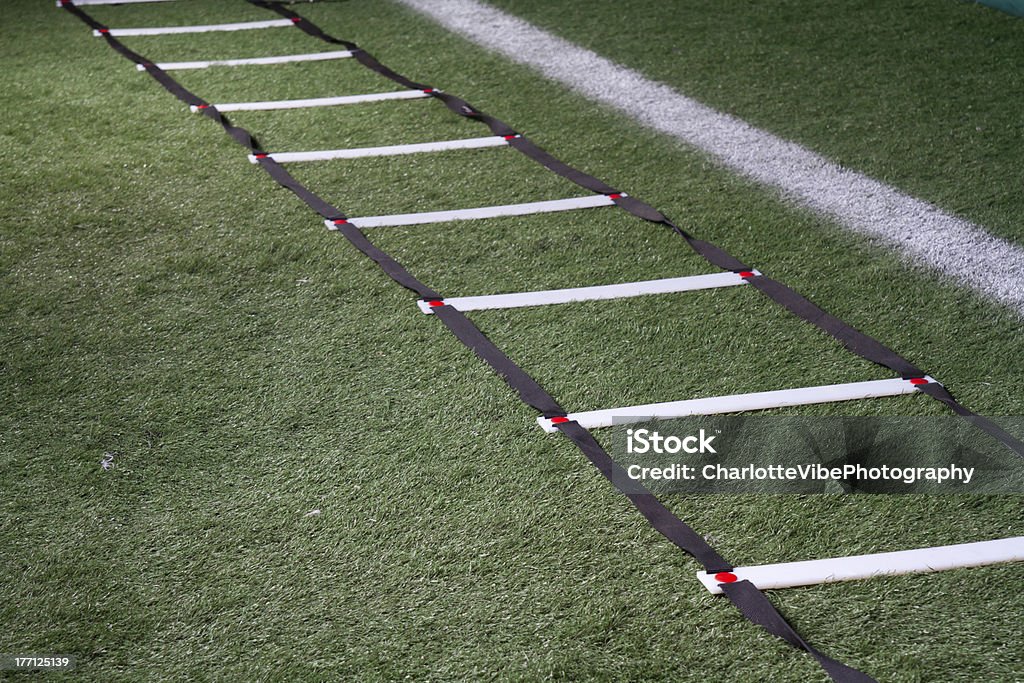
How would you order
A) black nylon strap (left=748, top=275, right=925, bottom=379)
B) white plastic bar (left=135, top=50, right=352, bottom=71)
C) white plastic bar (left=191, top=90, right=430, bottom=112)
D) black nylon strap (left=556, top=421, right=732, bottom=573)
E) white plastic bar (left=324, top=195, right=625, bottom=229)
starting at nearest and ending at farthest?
black nylon strap (left=556, top=421, right=732, bottom=573), black nylon strap (left=748, top=275, right=925, bottom=379), white plastic bar (left=324, top=195, right=625, bottom=229), white plastic bar (left=191, top=90, right=430, bottom=112), white plastic bar (left=135, top=50, right=352, bottom=71)

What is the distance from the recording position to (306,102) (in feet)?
13.5

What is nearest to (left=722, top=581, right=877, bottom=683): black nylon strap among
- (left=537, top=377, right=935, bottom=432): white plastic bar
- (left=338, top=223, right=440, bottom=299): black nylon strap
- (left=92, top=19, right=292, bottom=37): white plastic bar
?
(left=537, top=377, right=935, bottom=432): white plastic bar

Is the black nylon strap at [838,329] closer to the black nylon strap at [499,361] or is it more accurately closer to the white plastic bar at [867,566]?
the white plastic bar at [867,566]

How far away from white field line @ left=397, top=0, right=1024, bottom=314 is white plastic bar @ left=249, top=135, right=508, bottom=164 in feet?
2.21

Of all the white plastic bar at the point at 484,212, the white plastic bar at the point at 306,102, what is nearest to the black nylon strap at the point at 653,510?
the white plastic bar at the point at 484,212

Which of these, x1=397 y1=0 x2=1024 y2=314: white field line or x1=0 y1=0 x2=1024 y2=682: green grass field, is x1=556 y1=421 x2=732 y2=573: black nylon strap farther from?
x1=397 y1=0 x2=1024 y2=314: white field line

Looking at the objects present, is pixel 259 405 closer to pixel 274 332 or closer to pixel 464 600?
pixel 274 332

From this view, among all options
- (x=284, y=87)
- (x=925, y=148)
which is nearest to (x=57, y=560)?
(x=284, y=87)

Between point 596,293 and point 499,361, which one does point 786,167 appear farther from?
point 499,361

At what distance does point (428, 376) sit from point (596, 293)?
58 centimetres

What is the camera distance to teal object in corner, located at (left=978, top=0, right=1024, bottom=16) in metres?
5.00

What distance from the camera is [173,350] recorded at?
2.59 m

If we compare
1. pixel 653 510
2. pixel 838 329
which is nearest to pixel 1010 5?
pixel 838 329

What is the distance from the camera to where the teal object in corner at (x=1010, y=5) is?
197 inches
